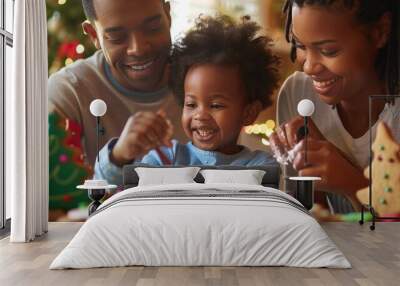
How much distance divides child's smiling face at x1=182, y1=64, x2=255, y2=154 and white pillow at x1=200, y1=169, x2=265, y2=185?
0.66 metres

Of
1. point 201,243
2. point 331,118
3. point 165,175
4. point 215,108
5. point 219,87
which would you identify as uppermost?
point 219,87

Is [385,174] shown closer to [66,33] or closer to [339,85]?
[339,85]

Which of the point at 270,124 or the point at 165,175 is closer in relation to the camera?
the point at 165,175

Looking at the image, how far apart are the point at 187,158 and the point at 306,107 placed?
1703 millimetres

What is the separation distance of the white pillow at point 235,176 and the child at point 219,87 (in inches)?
22.2

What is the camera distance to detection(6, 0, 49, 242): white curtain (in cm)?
631

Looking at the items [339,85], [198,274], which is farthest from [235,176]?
[198,274]

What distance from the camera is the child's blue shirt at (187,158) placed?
7.88m

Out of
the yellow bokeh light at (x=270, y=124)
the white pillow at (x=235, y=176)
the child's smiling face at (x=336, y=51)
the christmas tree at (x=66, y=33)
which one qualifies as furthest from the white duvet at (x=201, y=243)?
the christmas tree at (x=66, y=33)

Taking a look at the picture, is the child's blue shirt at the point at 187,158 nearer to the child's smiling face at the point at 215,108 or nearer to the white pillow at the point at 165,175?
the child's smiling face at the point at 215,108

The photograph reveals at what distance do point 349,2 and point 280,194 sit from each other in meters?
3.26

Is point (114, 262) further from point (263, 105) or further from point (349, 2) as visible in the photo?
point (349, 2)

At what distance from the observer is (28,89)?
6.40 m

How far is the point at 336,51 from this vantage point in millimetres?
7820
